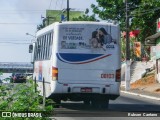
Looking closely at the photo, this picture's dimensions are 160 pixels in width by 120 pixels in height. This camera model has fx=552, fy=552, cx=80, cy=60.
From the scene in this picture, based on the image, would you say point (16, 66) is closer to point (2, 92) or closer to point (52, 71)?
point (52, 71)

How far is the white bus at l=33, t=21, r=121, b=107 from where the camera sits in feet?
70.4

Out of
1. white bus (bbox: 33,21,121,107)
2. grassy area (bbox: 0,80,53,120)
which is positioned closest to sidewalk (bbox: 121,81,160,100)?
white bus (bbox: 33,21,121,107)

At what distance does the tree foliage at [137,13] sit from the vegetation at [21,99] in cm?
4936

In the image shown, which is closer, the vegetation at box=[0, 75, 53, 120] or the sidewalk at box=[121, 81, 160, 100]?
the vegetation at box=[0, 75, 53, 120]

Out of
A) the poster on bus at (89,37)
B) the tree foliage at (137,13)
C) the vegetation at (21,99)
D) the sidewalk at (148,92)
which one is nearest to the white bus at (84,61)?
the poster on bus at (89,37)

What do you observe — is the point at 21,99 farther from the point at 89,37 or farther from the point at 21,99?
the point at 89,37

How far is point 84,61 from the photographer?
21578 millimetres

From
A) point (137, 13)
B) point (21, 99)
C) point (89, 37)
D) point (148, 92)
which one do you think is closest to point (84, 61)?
point (89, 37)

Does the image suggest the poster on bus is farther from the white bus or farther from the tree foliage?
the tree foliage

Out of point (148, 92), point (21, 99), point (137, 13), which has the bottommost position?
point (148, 92)

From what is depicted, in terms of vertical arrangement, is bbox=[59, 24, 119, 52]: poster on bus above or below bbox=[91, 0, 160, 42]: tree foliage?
below

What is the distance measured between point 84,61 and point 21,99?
392 inches

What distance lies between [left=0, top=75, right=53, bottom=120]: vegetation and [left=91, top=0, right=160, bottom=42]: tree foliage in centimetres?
4936

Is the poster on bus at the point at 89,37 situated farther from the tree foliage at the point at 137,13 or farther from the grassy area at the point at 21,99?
the tree foliage at the point at 137,13
